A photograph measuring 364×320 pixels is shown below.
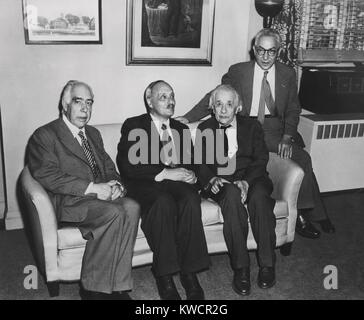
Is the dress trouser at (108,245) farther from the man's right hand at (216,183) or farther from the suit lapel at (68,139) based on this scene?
the man's right hand at (216,183)

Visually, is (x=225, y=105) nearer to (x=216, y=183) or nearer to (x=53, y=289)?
(x=216, y=183)

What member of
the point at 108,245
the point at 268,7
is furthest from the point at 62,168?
the point at 268,7

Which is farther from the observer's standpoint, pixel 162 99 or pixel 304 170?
pixel 304 170

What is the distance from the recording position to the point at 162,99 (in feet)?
9.11

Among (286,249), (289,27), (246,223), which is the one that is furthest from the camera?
(289,27)

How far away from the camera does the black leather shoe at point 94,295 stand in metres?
2.41

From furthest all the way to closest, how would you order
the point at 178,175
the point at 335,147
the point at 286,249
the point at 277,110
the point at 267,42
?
the point at 335,147
the point at 277,110
the point at 267,42
the point at 286,249
the point at 178,175

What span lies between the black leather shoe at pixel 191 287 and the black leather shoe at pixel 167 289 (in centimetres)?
7

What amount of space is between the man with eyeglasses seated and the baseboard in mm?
1523

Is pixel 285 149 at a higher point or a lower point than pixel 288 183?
higher

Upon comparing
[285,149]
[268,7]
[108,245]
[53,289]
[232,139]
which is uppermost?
[268,7]

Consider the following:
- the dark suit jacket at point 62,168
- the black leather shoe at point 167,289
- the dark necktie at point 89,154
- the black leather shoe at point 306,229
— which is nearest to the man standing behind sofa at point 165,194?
the black leather shoe at point 167,289

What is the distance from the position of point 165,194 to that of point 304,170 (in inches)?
51.6
